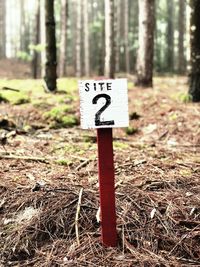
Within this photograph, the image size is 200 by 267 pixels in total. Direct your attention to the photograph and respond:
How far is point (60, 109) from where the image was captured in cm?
802

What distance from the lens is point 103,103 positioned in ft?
10.4

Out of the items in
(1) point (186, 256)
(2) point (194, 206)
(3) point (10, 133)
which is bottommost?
(1) point (186, 256)

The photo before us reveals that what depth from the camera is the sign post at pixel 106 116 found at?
314 centimetres

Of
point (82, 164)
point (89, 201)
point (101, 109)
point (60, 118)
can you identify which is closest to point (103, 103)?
point (101, 109)

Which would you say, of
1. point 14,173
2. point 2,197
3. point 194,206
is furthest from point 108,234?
point 14,173

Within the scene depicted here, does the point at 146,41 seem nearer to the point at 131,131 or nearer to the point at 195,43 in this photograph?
the point at 195,43

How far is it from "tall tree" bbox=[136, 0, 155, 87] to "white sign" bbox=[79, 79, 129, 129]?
26.4ft

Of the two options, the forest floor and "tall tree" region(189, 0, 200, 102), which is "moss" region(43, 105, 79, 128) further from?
"tall tree" region(189, 0, 200, 102)

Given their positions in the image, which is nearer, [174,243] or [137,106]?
[174,243]

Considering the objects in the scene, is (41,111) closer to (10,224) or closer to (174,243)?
(10,224)

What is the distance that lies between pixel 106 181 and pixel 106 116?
48 cm

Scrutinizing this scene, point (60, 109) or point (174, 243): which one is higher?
point (60, 109)

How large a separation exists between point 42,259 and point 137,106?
6.01 metres

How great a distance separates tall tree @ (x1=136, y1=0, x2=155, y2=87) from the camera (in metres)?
10.8
